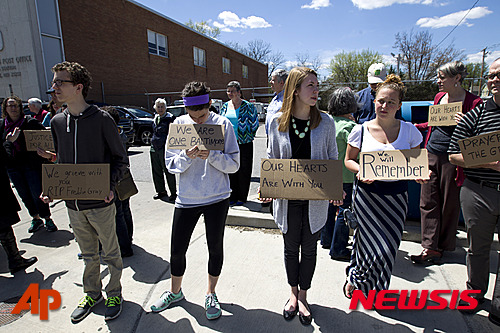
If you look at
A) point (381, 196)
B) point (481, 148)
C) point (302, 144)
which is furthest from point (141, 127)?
point (481, 148)

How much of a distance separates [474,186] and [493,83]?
85cm

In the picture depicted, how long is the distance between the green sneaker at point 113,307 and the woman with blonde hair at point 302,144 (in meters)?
1.63

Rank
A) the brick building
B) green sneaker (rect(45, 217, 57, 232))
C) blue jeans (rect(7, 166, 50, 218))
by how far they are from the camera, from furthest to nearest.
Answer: the brick building, green sneaker (rect(45, 217, 57, 232)), blue jeans (rect(7, 166, 50, 218))

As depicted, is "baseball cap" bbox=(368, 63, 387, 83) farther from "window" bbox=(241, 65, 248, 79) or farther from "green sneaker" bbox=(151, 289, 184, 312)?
"window" bbox=(241, 65, 248, 79)

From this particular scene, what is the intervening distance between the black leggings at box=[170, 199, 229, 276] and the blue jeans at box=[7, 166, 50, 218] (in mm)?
2931

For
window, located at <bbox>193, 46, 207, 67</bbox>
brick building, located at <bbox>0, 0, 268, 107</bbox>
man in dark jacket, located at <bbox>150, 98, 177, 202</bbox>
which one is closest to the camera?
man in dark jacket, located at <bbox>150, 98, 177, 202</bbox>

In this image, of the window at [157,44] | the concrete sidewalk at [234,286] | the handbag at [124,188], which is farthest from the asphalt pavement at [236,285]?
the window at [157,44]

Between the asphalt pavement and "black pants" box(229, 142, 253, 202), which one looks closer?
the asphalt pavement

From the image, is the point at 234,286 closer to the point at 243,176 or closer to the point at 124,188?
the point at 124,188

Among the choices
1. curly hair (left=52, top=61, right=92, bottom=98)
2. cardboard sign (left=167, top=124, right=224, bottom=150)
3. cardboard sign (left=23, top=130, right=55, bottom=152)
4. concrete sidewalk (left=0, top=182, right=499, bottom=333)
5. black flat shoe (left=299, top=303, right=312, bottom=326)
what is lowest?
concrete sidewalk (left=0, top=182, right=499, bottom=333)

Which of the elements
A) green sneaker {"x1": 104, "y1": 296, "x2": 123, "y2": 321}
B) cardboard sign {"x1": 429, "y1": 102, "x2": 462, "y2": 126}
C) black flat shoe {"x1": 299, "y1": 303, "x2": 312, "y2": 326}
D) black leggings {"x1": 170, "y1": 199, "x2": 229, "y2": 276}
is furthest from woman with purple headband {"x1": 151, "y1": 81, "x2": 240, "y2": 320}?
cardboard sign {"x1": 429, "y1": 102, "x2": 462, "y2": 126}

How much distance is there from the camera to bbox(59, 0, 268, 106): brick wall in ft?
53.9

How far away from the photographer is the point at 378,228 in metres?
2.49

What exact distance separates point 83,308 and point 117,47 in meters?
20.1
